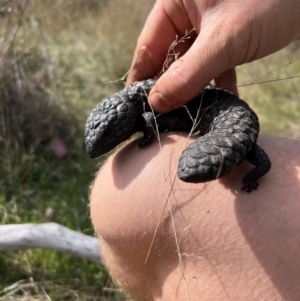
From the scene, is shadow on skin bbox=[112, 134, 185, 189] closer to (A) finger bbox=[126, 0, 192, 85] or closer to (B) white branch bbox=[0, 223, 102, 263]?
(A) finger bbox=[126, 0, 192, 85]

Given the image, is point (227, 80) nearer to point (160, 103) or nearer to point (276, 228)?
point (160, 103)

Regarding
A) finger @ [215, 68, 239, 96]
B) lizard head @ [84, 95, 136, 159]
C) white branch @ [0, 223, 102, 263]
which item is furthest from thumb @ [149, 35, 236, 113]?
white branch @ [0, 223, 102, 263]

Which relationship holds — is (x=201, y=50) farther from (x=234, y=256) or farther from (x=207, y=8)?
(x=234, y=256)

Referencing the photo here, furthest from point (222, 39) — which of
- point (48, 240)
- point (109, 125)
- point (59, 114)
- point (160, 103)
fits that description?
point (59, 114)

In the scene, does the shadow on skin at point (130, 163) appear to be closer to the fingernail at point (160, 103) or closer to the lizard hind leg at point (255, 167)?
the fingernail at point (160, 103)

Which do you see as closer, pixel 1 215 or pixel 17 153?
pixel 1 215

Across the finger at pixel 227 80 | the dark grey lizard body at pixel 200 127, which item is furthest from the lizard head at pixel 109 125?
the finger at pixel 227 80

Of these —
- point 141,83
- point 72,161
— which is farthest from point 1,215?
point 141,83
